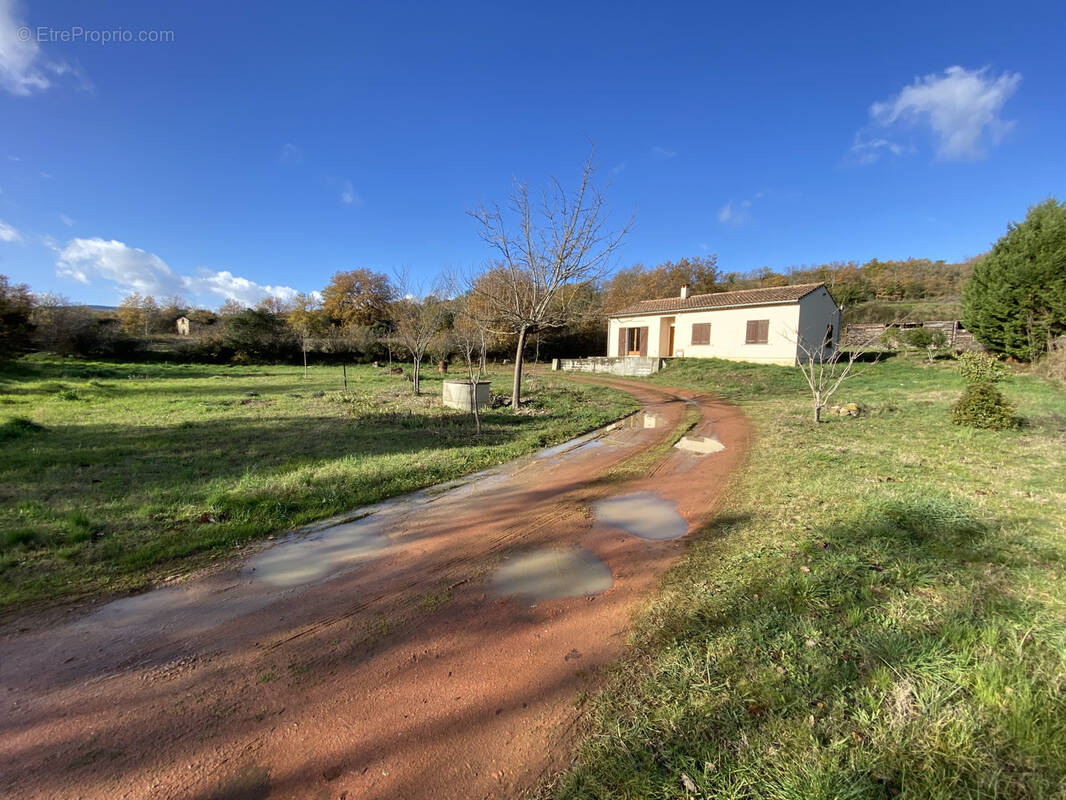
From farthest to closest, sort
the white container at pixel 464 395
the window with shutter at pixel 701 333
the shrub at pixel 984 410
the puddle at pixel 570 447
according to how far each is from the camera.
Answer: the window with shutter at pixel 701 333
the white container at pixel 464 395
the shrub at pixel 984 410
the puddle at pixel 570 447

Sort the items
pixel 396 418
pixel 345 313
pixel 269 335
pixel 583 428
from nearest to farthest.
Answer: pixel 583 428, pixel 396 418, pixel 269 335, pixel 345 313

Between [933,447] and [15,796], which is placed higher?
[933,447]

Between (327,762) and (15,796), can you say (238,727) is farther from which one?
(15,796)

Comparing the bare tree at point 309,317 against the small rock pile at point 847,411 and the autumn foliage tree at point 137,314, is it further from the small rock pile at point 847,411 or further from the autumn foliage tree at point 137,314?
the small rock pile at point 847,411

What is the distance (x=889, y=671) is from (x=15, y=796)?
3.79 metres

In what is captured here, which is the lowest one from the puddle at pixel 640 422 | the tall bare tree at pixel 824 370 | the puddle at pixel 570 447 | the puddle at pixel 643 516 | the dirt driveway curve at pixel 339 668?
the dirt driveway curve at pixel 339 668

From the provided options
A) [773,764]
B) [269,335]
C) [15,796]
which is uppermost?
[269,335]

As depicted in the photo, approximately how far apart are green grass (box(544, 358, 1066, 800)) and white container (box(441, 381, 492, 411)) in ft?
23.8

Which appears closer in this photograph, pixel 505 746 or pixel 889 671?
pixel 505 746

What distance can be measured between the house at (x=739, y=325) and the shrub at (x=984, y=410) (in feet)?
36.3

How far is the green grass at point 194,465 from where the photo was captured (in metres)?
Answer: 3.61

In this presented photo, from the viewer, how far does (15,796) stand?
5.45ft

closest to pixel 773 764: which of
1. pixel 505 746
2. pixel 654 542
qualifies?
pixel 505 746

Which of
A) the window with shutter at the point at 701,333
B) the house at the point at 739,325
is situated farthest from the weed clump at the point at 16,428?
the window with shutter at the point at 701,333
